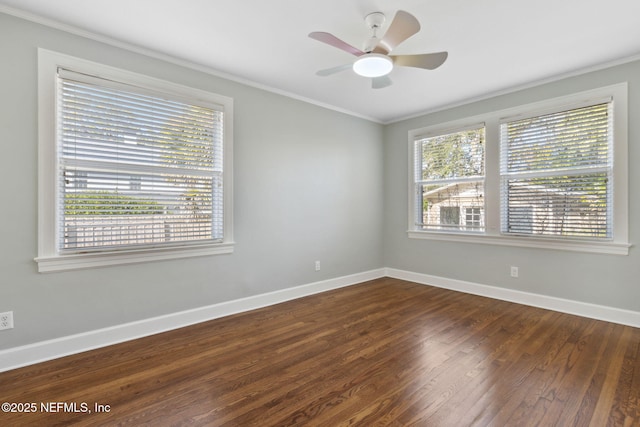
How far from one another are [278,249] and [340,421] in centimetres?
226

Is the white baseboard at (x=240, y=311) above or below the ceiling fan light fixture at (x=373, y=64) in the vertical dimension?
below

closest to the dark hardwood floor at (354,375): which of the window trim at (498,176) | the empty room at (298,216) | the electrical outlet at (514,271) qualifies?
the empty room at (298,216)

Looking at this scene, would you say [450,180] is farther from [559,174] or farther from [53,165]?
[53,165]

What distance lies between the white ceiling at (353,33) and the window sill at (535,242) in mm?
1810

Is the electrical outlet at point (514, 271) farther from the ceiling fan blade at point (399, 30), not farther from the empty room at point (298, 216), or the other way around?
the ceiling fan blade at point (399, 30)

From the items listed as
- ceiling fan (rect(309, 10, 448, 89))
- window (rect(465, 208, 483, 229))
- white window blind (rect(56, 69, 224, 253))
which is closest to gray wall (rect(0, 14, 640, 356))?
white window blind (rect(56, 69, 224, 253))

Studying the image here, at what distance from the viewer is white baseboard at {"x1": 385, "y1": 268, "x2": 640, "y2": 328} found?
293cm

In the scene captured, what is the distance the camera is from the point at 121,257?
2584 millimetres

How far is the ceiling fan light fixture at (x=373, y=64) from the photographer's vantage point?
2.22 meters

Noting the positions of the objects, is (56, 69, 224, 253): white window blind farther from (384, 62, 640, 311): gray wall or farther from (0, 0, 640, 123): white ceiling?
(384, 62, 640, 311): gray wall

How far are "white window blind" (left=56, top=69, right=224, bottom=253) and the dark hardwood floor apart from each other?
3.16ft

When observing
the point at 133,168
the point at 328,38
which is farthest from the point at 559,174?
the point at 133,168

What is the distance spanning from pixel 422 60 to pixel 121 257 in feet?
9.70

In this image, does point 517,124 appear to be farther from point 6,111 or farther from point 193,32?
point 6,111
